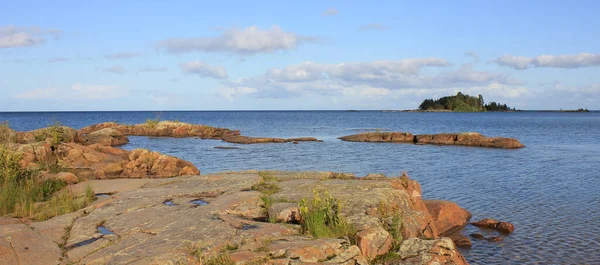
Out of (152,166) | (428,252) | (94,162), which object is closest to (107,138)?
(94,162)

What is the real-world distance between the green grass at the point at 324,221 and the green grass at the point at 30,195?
20.0 ft

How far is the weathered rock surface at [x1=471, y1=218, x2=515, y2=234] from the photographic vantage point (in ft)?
51.3

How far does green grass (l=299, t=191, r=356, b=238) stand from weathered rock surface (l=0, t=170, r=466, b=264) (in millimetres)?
234

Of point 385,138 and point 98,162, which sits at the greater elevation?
point 98,162

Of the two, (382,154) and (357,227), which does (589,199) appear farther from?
(382,154)

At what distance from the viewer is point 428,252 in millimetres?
9734

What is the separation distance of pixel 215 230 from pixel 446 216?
8.87 metres

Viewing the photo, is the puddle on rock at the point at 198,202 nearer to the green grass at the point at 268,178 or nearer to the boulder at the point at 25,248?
the green grass at the point at 268,178

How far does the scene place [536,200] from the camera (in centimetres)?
2039

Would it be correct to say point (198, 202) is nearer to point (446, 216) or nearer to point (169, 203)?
point (169, 203)

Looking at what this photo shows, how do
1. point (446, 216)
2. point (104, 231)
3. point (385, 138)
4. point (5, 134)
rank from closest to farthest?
point (104, 231) → point (446, 216) → point (5, 134) → point (385, 138)

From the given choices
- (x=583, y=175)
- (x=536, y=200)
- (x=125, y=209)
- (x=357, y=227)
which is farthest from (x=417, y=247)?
(x=583, y=175)

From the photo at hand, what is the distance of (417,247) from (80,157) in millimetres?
18885

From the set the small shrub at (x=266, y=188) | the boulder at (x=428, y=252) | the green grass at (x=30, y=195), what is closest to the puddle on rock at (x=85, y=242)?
the green grass at (x=30, y=195)
